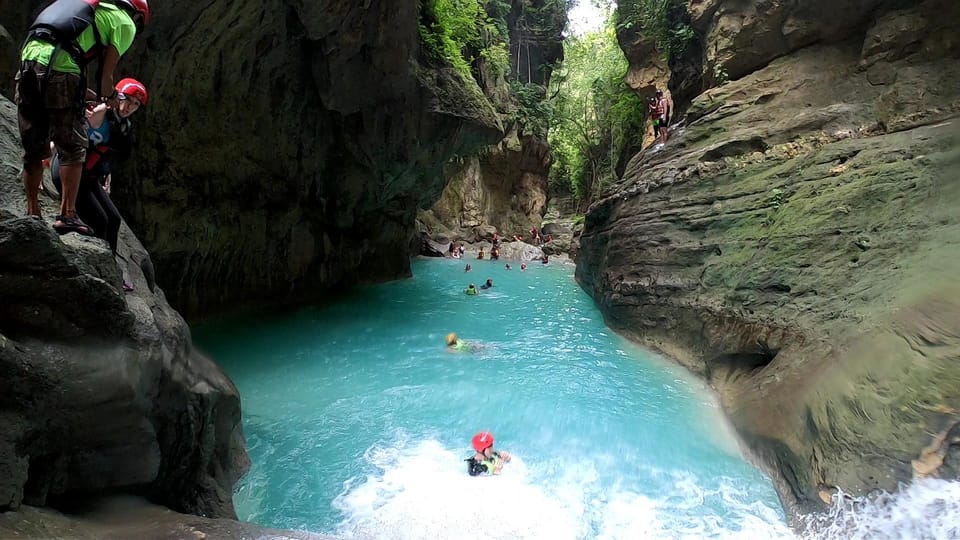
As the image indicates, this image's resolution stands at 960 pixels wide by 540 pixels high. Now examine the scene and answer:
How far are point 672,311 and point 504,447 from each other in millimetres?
4794

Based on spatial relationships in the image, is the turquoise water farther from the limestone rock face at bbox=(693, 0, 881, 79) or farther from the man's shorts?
the limestone rock face at bbox=(693, 0, 881, 79)

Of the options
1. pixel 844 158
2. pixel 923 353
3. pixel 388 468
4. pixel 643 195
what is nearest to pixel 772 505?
pixel 923 353

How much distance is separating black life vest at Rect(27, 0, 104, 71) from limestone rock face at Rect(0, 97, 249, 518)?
3.11 ft

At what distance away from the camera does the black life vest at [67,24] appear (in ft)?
9.29

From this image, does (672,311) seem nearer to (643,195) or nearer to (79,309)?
(643,195)

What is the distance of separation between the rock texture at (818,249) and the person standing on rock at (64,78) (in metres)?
6.43

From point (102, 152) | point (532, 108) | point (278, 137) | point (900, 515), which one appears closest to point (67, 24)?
point (102, 152)

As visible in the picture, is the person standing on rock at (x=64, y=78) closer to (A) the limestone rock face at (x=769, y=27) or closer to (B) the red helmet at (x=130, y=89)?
(B) the red helmet at (x=130, y=89)

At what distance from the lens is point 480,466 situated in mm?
5461

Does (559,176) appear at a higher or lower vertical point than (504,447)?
higher

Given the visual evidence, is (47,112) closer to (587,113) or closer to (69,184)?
(69,184)

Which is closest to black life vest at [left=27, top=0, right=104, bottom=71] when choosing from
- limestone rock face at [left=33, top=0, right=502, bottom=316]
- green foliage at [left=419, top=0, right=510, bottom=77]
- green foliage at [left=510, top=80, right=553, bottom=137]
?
limestone rock face at [left=33, top=0, right=502, bottom=316]

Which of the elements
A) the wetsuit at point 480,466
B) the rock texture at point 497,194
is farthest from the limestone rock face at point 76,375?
the rock texture at point 497,194

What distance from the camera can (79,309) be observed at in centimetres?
288
